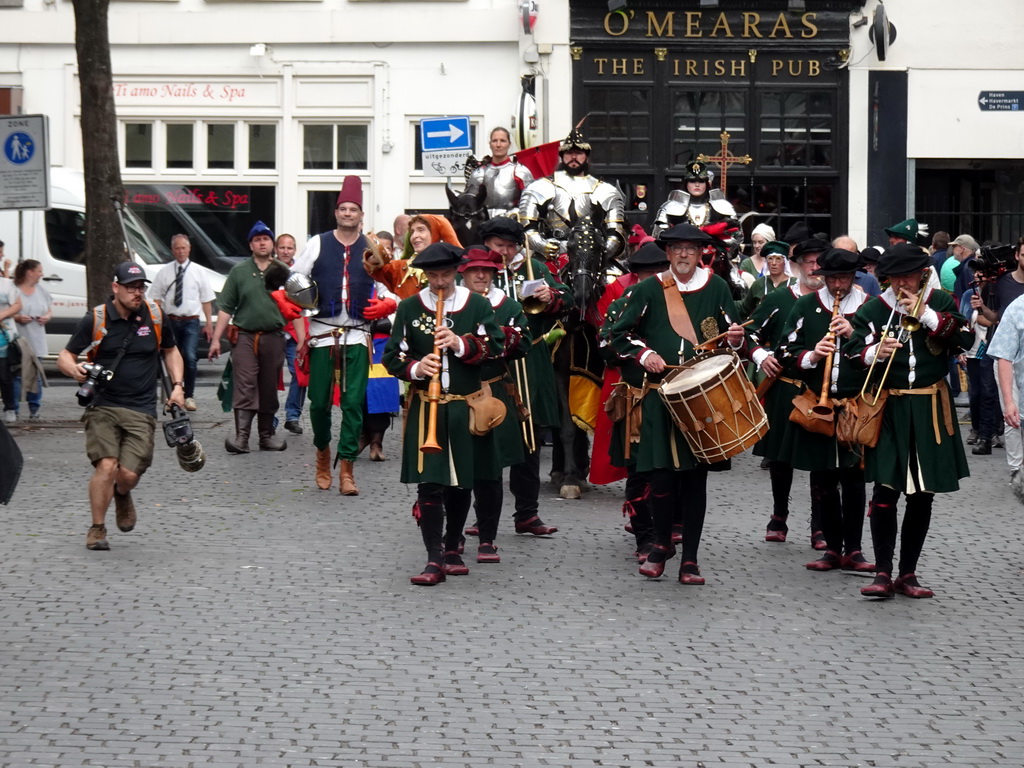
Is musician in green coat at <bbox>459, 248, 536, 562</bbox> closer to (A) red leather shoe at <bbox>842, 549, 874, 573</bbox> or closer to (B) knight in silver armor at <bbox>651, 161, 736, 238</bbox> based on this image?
(A) red leather shoe at <bbox>842, 549, 874, 573</bbox>

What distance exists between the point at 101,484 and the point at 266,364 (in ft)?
17.1

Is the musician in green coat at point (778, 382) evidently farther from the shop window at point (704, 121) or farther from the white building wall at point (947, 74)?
the white building wall at point (947, 74)

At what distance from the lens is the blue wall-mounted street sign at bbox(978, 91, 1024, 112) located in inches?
1037

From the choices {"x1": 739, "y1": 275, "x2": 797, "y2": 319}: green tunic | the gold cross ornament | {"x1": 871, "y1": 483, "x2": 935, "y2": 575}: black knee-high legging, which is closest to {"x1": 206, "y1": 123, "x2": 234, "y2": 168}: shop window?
the gold cross ornament

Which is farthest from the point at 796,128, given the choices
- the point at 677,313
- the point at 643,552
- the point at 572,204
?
the point at 677,313

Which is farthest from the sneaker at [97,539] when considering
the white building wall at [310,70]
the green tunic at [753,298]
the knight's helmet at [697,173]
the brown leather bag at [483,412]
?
the white building wall at [310,70]

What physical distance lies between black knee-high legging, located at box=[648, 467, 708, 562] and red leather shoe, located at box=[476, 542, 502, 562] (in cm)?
101

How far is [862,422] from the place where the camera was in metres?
8.82

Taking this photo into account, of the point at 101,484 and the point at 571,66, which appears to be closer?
the point at 101,484

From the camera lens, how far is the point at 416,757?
5.98 meters

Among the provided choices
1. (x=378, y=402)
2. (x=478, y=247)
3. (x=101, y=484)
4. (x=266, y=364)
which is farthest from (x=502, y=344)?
(x=266, y=364)

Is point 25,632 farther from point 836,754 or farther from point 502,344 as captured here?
point 836,754

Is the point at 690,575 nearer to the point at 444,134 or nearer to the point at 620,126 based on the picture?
the point at 444,134

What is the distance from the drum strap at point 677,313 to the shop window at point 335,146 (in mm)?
17896
